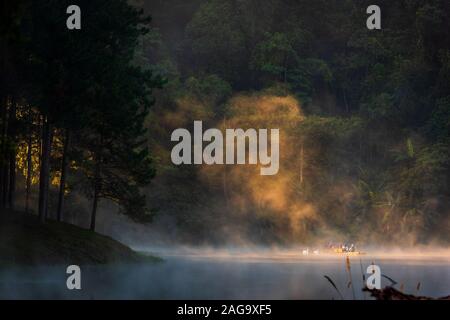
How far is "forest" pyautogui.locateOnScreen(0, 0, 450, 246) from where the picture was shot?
2482 inches

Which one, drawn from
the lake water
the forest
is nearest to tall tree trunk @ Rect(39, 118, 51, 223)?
the forest

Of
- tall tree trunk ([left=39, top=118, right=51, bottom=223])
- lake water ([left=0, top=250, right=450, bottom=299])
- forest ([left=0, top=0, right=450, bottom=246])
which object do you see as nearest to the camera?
lake water ([left=0, top=250, right=450, bottom=299])

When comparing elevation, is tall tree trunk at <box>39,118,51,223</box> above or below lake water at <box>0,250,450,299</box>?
above

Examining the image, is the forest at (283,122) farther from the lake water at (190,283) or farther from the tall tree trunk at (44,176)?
the lake water at (190,283)

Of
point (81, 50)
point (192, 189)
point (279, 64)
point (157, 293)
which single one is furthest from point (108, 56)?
point (279, 64)

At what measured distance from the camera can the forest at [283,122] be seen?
6303cm

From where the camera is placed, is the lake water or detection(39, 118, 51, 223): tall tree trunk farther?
detection(39, 118, 51, 223): tall tree trunk

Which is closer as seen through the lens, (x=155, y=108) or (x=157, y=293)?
(x=157, y=293)

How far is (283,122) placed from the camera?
312 feet

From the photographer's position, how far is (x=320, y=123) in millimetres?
93812

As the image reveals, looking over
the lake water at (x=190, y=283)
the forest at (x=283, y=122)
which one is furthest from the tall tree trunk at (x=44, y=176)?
the lake water at (x=190, y=283)

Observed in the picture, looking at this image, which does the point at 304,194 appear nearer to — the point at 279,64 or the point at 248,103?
the point at 248,103

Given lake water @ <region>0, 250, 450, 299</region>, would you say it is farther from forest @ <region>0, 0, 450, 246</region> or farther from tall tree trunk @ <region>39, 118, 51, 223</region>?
forest @ <region>0, 0, 450, 246</region>

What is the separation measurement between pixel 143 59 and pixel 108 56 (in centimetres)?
5402
